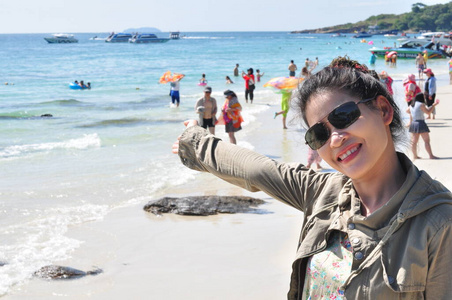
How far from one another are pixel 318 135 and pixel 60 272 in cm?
536

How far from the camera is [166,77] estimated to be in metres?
22.7

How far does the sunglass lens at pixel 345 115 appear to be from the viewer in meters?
1.73

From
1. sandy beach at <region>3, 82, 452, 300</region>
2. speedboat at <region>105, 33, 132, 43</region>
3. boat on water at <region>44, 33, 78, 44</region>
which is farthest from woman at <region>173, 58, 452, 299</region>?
boat on water at <region>44, 33, 78, 44</region>

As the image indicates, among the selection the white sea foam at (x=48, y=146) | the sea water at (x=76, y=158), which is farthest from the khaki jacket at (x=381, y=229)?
the white sea foam at (x=48, y=146)

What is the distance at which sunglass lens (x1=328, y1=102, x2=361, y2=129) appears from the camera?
1728mm

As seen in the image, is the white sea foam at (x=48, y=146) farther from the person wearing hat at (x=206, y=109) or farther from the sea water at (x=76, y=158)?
the person wearing hat at (x=206, y=109)

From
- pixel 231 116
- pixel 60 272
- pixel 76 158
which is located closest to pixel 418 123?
pixel 231 116

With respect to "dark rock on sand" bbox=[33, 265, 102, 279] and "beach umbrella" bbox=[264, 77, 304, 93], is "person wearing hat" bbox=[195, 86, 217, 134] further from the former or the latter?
"dark rock on sand" bbox=[33, 265, 102, 279]

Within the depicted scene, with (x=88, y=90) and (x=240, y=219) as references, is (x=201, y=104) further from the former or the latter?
(x=88, y=90)

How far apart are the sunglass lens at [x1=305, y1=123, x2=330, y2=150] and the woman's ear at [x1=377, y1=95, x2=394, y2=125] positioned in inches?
7.0

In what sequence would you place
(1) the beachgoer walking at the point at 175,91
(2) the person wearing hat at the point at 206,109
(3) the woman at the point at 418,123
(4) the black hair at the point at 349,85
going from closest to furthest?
1. (4) the black hair at the point at 349,85
2. (3) the woman at the point at 418,123
3. (2) the person wearing hat at the point at 206,109
4. (1) the beachgoer walking at the point at 175,91

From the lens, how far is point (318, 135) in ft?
5.97

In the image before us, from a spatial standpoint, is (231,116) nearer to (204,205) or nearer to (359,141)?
(204,205)

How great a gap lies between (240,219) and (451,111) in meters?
11.6
